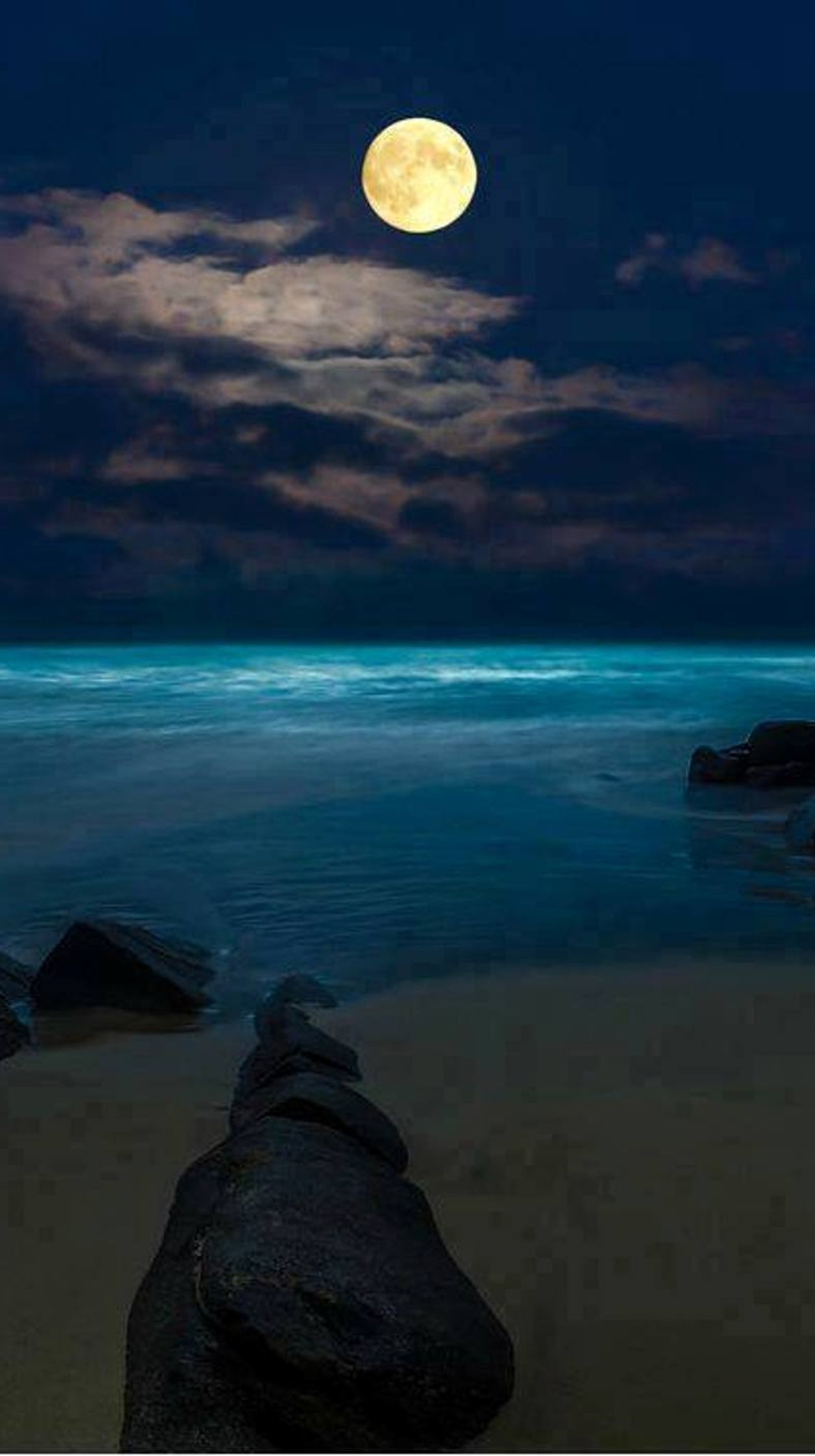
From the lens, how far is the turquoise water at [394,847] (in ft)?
25.0

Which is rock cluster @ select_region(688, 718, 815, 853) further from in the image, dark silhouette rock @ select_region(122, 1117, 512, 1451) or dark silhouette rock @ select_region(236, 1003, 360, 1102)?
dark silhouette rock @ select_region(122, 1117, 512, 1451)

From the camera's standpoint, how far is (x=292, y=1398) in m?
2.33

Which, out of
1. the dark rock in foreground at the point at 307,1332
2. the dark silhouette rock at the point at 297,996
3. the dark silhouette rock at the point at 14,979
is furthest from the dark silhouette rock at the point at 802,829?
the dark rock in foreground at the point at 307,1332

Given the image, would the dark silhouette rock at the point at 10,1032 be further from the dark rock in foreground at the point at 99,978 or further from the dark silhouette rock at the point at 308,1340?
the dark silhouette rock at the point at 308,1340

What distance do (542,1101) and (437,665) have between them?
337 feet

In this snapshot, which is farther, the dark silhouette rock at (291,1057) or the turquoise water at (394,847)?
the turquoise water at (394,847)

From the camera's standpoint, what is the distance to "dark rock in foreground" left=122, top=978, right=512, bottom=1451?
233cm

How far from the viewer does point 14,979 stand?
19.6 ft

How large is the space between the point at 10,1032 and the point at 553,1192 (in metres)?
2.94

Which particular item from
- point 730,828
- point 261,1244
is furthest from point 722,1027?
point 730,828

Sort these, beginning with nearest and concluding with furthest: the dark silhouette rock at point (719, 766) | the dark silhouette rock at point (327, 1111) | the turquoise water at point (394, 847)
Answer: the dark silhouette rock at point (327, 1111), the turquoise water at point (394, 847), the dark silhouette rock at point (719, 766)

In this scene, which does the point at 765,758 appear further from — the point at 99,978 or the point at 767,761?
the point at 99,978

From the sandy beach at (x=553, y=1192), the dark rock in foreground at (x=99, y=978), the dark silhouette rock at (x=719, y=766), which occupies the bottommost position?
the sandy beach at (x=553, y=1192)

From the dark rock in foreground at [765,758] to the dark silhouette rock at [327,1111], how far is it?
41.4ft
